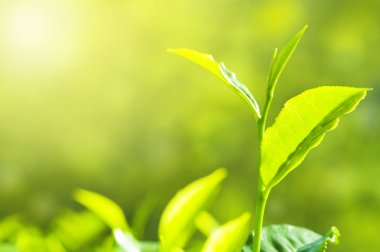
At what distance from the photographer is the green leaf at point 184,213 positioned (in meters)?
0.79

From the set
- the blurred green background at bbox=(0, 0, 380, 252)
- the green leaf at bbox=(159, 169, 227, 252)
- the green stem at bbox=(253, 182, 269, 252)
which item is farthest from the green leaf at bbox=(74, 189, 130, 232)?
the blurred green background at bbox=(0, 0, 380, 252)

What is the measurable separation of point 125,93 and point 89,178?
0.53 meters

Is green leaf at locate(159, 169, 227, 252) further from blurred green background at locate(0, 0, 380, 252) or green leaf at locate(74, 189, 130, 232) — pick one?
blurred green background at locate(0, 0, 380, 252)

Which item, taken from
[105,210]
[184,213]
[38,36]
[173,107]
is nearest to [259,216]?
[184,213]

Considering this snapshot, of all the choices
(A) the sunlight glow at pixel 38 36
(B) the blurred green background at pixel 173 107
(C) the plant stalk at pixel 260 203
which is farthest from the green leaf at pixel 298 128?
(A) the sunlight glow at pixel 38 36

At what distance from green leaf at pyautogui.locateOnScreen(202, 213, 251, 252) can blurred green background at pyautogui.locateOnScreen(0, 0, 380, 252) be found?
2879 mm

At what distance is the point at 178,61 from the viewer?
3943 millimetres

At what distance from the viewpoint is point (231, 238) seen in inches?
29.2

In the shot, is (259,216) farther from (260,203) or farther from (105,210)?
(105,210)

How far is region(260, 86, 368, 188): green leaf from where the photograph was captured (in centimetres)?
68

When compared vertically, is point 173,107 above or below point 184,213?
below

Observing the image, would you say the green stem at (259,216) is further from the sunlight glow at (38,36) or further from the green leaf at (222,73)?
the sunlight glow at (38,36)

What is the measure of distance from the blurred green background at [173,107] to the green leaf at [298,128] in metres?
2.95

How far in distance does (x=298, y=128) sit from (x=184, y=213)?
7.2 inches
